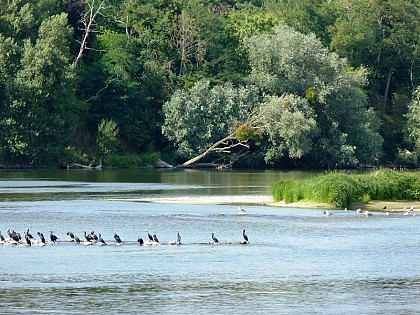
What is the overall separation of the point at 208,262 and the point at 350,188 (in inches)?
776

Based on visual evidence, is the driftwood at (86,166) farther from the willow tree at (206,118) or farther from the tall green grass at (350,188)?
the tall green grass at (350,188)

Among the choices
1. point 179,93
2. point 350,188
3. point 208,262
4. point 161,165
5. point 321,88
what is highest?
point 321,88

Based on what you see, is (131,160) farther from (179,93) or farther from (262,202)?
(262,202)

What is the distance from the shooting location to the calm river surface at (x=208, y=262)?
103 ft

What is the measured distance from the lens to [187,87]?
105750 mm

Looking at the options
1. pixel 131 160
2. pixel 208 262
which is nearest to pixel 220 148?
pixel 131 160

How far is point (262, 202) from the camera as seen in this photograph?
197ft

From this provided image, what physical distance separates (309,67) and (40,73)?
80.4 feet

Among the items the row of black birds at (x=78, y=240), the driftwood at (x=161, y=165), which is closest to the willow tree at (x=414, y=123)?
the driftwood at (x=161, y=165)

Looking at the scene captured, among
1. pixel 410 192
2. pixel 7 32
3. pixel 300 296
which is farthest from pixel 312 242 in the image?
pixel 7 32

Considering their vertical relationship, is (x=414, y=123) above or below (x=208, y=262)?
above

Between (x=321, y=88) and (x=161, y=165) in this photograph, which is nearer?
(x=321, y=88)

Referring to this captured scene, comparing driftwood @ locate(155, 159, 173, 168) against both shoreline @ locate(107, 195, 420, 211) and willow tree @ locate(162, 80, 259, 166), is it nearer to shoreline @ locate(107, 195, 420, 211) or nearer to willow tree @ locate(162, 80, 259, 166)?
willow tree @ locate(162, 80, 259, 166)

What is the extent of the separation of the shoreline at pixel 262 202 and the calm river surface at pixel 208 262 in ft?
4.19
